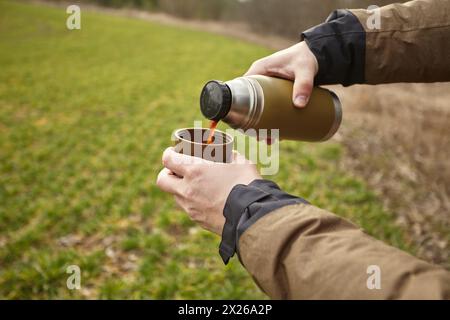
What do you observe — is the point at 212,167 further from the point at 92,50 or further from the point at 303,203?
the point at 92,50

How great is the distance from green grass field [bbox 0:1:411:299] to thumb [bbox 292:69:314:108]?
195 centimetres

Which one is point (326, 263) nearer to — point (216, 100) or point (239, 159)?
point (239, 159)

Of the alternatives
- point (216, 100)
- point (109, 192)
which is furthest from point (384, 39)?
point (109, 192)

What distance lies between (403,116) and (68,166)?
17.3 feet

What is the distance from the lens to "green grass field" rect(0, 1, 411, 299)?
3168 millimetres

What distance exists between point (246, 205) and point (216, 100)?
1.57 feet

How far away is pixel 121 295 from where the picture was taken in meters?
2.96

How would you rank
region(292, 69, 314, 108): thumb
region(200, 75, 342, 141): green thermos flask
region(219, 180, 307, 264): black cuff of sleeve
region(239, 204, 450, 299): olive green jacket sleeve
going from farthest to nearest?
region(292, 69, 314, 108): thumb
region(200, 75, 342, 141): green thermos flask
region(219, 180, 307, 264): black cuff of sleeve
region(239, 204, 450, 299): olive green jacket sleeve

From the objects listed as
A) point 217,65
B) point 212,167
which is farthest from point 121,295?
point 217,65

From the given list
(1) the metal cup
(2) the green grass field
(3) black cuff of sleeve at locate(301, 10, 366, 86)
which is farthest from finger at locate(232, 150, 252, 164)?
(2) the green grass field

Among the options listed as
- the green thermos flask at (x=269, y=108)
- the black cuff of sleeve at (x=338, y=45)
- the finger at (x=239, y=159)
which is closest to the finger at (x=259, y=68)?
the green thermos flask at (x=269, y=108)

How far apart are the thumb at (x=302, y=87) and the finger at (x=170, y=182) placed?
1.93ft

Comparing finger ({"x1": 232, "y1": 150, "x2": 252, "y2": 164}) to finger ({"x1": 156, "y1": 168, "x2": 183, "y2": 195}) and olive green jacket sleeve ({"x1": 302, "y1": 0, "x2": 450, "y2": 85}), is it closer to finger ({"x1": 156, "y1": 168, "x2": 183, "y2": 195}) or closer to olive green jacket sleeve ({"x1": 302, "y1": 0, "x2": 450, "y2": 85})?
finger ({"x1": 156, "y1": 168, "x2": 183, "y2": 195})

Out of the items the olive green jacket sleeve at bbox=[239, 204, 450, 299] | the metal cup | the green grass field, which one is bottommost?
the green grass field
